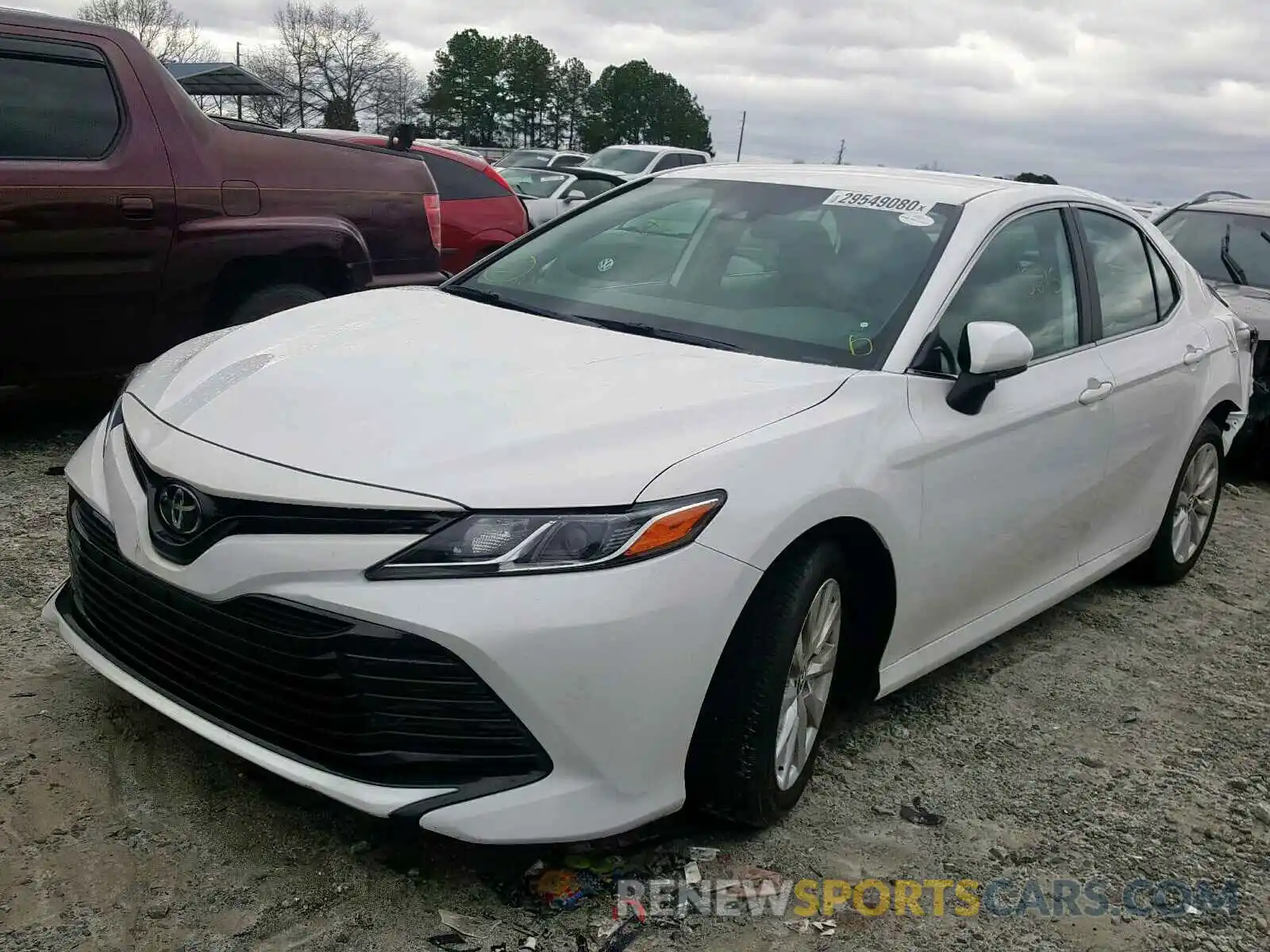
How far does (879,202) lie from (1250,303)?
4.61 m

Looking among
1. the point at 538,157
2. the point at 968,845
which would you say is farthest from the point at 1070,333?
the point at 538,157

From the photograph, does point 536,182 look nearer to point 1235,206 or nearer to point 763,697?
point 1235,206

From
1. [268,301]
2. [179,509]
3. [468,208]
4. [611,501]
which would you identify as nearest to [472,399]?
[611,501]

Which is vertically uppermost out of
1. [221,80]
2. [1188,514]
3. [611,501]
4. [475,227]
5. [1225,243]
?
[221,80]

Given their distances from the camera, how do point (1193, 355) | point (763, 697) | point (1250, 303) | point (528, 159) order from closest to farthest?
1. point (763, 697)
2. point (1193, 355)
3. point (1250, 303)
4. point (528, 159)

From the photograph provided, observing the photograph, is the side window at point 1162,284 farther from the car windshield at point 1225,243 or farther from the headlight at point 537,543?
the car windshield at point 1225,243

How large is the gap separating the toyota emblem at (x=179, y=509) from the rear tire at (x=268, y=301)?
123 inches

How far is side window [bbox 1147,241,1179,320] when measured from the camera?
4.73 m

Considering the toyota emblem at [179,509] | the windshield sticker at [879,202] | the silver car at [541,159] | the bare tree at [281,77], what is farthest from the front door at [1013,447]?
the bare tree at [281,77]

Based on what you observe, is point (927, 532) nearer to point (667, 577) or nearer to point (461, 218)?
point (667, 577)

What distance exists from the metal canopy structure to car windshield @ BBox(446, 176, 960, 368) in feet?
66.6

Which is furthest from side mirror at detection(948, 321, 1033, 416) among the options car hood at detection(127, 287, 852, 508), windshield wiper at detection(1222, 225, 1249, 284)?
windshield wiper at detection(1222, 225, 1249, 284)

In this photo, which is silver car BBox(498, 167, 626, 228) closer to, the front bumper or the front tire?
the front tire

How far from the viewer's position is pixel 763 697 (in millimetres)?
2688
